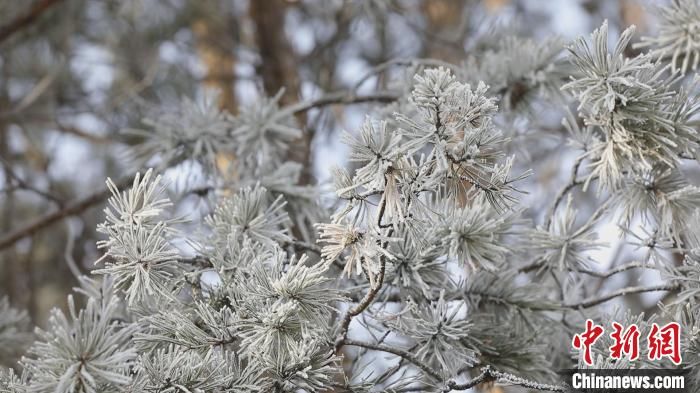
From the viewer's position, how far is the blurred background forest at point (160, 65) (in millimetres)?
1809

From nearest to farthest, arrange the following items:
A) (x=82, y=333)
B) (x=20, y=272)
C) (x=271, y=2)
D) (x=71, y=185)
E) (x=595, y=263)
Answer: (x=82, y=333) < (x=595, y=263) < (x=271, y=2) < (x=20, y=272) < (x=71, y=185)

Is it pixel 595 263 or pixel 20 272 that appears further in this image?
pixel 20 272

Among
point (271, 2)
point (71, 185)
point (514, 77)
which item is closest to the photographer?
point (514, 77)

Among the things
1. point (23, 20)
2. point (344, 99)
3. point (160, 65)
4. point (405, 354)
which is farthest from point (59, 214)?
point (405, 354)

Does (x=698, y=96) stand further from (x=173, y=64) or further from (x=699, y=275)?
(x=173, y=64)

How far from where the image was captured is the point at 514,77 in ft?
4.01

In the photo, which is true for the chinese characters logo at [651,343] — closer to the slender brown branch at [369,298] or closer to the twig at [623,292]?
the twig at [623,292]

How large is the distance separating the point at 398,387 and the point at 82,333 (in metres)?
0.39

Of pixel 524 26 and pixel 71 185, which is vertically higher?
pixel 524 26

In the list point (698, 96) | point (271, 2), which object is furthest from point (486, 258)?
point (271, 2)

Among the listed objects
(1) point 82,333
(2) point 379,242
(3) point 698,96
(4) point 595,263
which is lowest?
(1) point 82,333

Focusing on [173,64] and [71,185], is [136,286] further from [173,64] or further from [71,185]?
[71,185]

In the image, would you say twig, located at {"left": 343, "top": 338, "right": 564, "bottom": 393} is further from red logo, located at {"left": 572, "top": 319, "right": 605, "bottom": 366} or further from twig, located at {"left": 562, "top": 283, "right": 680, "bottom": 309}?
twig, located at {"left": 562, "top": 283, "right": 680, "bottom": 309}

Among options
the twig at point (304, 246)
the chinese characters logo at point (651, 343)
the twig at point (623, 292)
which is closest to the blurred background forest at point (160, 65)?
the twig at point (304, 246)
